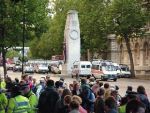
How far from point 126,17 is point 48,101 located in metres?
58.5

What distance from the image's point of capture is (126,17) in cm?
7262

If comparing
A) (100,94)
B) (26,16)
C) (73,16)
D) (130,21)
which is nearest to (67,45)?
(73,16)

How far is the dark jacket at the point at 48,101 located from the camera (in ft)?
48.4

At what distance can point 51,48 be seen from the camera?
110875 millimetres

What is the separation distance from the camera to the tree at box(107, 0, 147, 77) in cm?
7269

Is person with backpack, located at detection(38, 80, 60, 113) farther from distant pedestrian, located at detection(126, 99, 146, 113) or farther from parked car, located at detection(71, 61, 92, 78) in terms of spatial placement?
parked car, located at detection(71, 61, 92, 78)

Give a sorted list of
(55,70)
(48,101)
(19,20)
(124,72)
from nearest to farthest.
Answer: (48,101) < (19,20) < (124,72) < (55,70)

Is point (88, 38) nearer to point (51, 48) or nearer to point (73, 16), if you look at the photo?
point (73, 16)

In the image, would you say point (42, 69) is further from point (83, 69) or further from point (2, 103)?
point (2, 103)

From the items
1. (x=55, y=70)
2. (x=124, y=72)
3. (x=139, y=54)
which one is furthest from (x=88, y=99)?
(x=55, y=70)

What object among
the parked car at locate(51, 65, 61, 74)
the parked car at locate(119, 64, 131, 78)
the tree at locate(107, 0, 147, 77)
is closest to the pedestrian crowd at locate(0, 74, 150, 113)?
the tree at locate(107, 0, 147, 77)

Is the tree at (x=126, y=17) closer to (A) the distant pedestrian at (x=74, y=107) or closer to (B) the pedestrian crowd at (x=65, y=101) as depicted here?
(B) the pedestrian crowd at (x=65, y=101)

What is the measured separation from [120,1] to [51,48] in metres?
39.3

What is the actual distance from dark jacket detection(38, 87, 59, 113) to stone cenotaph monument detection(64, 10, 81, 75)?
61.4 meters
